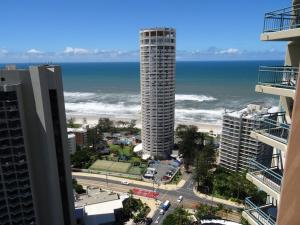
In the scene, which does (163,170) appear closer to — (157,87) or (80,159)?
(157,87)

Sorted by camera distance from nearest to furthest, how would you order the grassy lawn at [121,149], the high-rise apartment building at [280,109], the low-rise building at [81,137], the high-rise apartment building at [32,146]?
1. the high-rise apartment building at [280,109]
2. the high-rise apartment building at [32,146]
3. the grassy lawn at [121,149]
4. the low-rise building at [81,137]

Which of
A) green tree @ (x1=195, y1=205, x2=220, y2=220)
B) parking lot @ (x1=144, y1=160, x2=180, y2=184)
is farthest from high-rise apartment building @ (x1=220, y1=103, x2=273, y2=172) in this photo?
green tree @ (x1=195, y1=205, x2=220, y2=220)

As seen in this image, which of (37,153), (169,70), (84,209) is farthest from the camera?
(169,70)

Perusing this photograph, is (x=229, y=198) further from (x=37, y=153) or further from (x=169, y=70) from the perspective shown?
(x=37, y=153)

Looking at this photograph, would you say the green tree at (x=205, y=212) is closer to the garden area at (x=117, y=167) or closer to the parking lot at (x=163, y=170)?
the parking lot at (x=163, y=170)

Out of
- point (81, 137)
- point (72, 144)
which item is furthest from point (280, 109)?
point (81, 137)

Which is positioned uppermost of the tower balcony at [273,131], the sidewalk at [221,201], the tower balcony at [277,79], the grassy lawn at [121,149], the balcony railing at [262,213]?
the tower balcony at [277,79]

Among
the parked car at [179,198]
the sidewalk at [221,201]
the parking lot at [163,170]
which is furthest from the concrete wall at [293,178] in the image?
the parking lot at [163,170]

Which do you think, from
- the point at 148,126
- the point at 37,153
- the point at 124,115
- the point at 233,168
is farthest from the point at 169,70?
the point at 124,115
